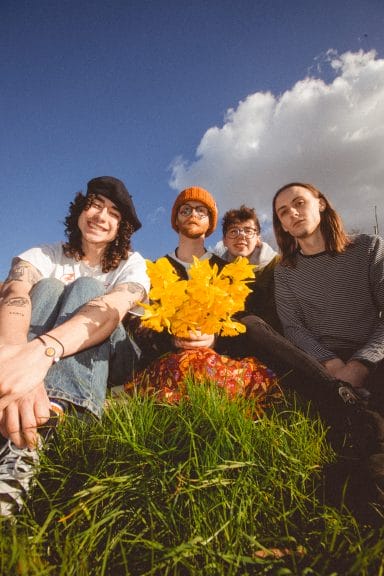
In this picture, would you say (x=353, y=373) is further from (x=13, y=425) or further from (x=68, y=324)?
(x=13, y=425)

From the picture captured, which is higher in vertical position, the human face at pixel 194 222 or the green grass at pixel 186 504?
the human face at pixel 194 222

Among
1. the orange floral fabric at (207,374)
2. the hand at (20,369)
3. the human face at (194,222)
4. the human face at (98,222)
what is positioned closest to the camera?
the hand at (20,369)

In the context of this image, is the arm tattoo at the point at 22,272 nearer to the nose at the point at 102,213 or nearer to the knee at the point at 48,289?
the knee at the point at 48,289

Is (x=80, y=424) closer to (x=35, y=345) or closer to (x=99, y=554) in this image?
(x=35, y=345)

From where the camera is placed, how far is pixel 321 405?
1.87 metres

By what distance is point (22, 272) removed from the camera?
238 centimetres

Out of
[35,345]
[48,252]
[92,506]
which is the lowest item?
[92,506]

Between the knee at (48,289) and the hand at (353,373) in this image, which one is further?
the hand at (353,373)

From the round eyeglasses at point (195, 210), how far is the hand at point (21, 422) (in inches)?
123

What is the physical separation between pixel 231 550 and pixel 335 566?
311 mm

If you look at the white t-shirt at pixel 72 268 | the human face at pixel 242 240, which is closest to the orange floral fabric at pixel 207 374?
the white t-shirt at pixel 72 268

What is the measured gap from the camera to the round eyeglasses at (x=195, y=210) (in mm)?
4203

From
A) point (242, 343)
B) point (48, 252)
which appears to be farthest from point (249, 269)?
point (48, 252)

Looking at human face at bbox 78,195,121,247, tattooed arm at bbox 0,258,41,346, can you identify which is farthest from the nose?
tattooed arm at bbox 0,258,41,346
